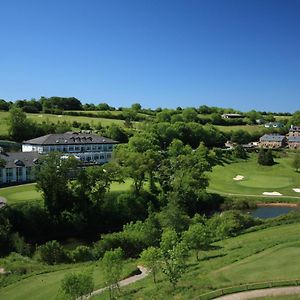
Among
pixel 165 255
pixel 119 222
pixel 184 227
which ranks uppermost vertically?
pixel 165 255

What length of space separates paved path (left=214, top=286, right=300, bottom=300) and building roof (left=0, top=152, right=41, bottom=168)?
52936 mm

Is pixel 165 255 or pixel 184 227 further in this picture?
pixel 184 227

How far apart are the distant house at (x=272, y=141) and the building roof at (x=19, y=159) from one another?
262 feet

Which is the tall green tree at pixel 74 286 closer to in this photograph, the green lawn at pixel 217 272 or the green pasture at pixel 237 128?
the green lawn at pixel 217 272

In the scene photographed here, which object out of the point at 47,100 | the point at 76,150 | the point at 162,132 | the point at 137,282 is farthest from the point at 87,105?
the point at 137,282

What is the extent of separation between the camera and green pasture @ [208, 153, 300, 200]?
77.6 m

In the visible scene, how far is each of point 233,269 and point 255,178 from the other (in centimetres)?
6240

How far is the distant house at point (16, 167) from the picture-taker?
226 ft

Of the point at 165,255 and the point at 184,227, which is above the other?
the point at 165,255

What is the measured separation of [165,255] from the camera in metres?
28.6

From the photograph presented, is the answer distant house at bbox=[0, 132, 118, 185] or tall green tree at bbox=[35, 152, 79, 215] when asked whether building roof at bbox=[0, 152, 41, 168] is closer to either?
distant house at bbox=[0, 132, 118, 185]

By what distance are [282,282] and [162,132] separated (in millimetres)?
94567

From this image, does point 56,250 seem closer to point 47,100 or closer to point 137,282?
point 137,282

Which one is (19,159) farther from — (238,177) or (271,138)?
(271,138)
